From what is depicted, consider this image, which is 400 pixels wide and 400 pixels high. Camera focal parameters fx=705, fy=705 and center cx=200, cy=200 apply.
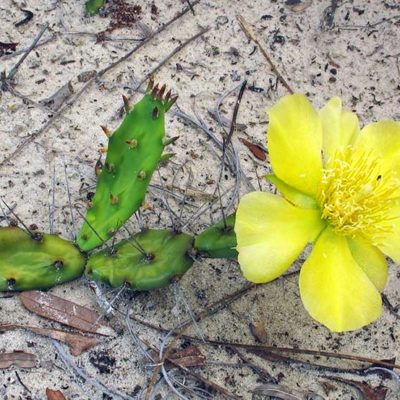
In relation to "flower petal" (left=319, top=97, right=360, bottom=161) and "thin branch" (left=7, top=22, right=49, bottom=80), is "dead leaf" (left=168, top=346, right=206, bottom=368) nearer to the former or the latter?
"flower petal" (left=319, top=97, right=360, bottom=161)

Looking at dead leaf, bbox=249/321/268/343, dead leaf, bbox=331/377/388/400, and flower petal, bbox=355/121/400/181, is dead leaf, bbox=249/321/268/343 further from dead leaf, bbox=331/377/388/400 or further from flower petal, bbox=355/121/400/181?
flower petal, bbox=355/121/400/181

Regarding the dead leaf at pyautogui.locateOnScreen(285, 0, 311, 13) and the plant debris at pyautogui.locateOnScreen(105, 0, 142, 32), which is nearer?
the plant debris at pyautogui.locateOnScreen(105, 0, 142, 32)

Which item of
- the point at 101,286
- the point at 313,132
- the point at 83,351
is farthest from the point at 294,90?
the point at 83,351

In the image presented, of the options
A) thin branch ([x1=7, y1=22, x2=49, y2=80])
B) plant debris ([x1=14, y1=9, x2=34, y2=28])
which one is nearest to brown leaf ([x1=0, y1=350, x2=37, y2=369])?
thin branch ([x1=7, y1=22, x2=49, y2=80])

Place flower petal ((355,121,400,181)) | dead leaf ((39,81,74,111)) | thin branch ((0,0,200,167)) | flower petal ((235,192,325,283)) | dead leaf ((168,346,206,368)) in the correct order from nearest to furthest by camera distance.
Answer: flower petal ((235,192,325,283)) → flower petal ((355,121,400,181)) → dead leaf ((168,346,206,368)) → thin branch ((0,0,200,167)) → dead leaf ((39,81,74,111))

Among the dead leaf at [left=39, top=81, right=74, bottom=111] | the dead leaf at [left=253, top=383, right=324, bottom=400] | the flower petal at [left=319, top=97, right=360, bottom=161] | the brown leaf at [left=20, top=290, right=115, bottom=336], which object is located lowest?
the dead leaf at [left=253, top=383, right=324, bottom=400]

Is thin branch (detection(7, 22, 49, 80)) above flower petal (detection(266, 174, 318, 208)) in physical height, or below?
above

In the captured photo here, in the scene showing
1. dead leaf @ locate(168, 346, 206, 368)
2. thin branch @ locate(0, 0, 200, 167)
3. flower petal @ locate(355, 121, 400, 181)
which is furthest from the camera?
thin branch @ locate(0, 0, 200, 167)

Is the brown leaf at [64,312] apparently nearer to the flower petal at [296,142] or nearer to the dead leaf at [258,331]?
the dead leaf at [258,331]
